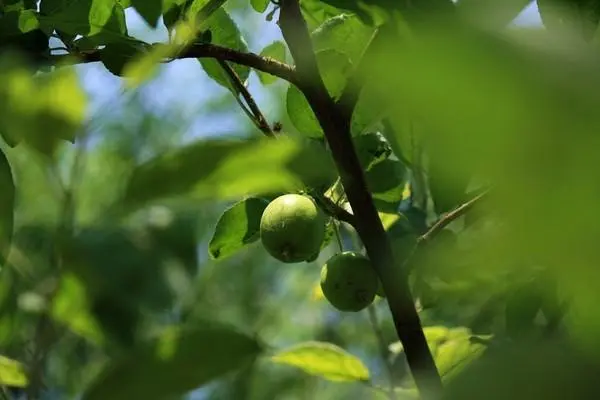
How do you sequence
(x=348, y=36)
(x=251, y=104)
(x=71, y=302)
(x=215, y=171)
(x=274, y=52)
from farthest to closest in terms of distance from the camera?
(x=274, y=52)
(x=251, y=104)
(x=348, y=36)
(x=71, y=302)
(x=215, y=171)

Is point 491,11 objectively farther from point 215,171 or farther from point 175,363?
point 175,363

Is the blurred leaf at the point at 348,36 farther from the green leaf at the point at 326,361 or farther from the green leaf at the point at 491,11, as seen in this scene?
the green leaf at the point at 491,11

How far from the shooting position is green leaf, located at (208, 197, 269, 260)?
3.59ft

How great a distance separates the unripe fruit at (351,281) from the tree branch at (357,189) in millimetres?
161

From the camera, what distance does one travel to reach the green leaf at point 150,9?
28.5 inches

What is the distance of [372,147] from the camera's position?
3.31 ft

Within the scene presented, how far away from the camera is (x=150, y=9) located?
0.73m

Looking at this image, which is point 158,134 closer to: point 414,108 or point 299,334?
point 299,334

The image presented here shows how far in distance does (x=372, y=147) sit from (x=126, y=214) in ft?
1.89

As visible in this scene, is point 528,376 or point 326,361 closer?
point 528,376

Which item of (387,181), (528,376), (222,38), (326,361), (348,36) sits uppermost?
(528,376)

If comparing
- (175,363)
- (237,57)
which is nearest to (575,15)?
(175,363)

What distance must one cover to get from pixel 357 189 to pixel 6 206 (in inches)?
12.0

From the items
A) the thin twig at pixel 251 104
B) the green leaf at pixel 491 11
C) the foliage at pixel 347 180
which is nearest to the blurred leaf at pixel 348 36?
the foliage at pixel 347 180
